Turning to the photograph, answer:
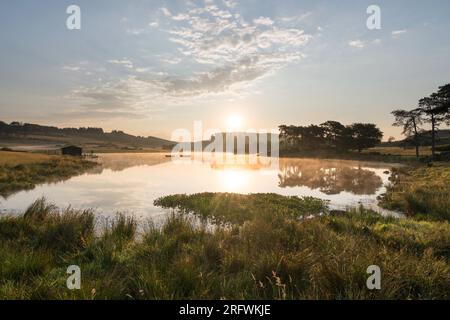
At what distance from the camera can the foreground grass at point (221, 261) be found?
509 centimetres

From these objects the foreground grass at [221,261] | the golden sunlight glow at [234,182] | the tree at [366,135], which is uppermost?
the tree at [366,135]

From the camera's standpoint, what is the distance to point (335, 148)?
91438 millimetres

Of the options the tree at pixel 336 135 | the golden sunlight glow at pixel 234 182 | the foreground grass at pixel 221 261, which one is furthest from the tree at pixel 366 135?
the foreground grass at pixel 221 261

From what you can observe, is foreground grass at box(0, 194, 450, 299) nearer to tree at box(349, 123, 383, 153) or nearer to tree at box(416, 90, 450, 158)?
tree at box(416, 90, 450, 158)

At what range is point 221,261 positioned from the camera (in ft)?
22.8

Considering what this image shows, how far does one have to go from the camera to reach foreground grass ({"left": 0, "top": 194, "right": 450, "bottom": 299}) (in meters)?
5.09

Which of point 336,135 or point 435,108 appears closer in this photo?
point 435,108

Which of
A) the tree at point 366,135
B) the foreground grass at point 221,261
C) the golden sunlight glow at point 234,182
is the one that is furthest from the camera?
the tree at point 366,135

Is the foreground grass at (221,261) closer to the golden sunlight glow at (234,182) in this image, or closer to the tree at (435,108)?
the golden sunlight glow at (234,182)

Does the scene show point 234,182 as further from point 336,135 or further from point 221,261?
point 336,135

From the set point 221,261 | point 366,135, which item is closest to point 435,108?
point 366,135

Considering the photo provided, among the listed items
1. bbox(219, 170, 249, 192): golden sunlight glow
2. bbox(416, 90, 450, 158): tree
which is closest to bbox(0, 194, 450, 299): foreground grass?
bbox(219, 170, 249, 192): golden sunlight glow

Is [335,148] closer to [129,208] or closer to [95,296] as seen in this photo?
[129,208]
